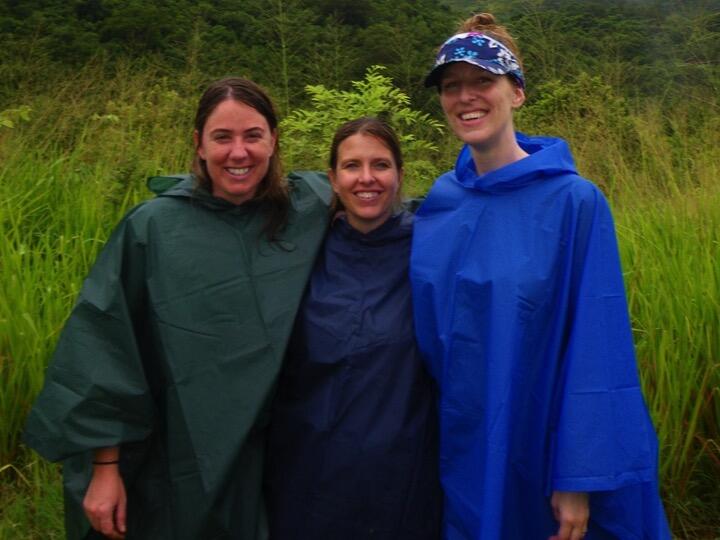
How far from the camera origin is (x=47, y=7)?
12.6 metres

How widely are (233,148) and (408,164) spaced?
8.92ft

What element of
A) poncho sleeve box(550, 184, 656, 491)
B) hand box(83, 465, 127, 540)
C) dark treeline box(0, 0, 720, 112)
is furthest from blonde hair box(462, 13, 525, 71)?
dark treeline box(0, 0, 720, 112)


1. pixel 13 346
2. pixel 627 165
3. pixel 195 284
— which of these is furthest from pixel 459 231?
pixel 627 165

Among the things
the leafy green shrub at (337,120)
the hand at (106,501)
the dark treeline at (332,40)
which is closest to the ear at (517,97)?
the hand at (106,501)

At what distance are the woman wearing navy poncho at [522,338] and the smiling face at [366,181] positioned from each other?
17cm

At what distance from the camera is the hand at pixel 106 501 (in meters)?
2.23

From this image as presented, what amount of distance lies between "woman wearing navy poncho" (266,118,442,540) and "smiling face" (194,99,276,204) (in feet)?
0.82

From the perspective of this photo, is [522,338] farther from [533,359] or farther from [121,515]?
[121,515]

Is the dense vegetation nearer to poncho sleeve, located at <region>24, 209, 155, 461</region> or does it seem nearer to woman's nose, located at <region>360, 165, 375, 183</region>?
poncho sleeve, located at <region>24, 209, 155, 461</region>

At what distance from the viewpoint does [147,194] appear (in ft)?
13.9

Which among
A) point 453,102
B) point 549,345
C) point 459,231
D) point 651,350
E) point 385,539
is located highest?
point 453,102

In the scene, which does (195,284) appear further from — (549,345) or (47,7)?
(47,7)

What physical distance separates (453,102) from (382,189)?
33 cm

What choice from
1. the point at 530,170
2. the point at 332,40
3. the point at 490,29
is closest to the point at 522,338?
the point at 530,170
